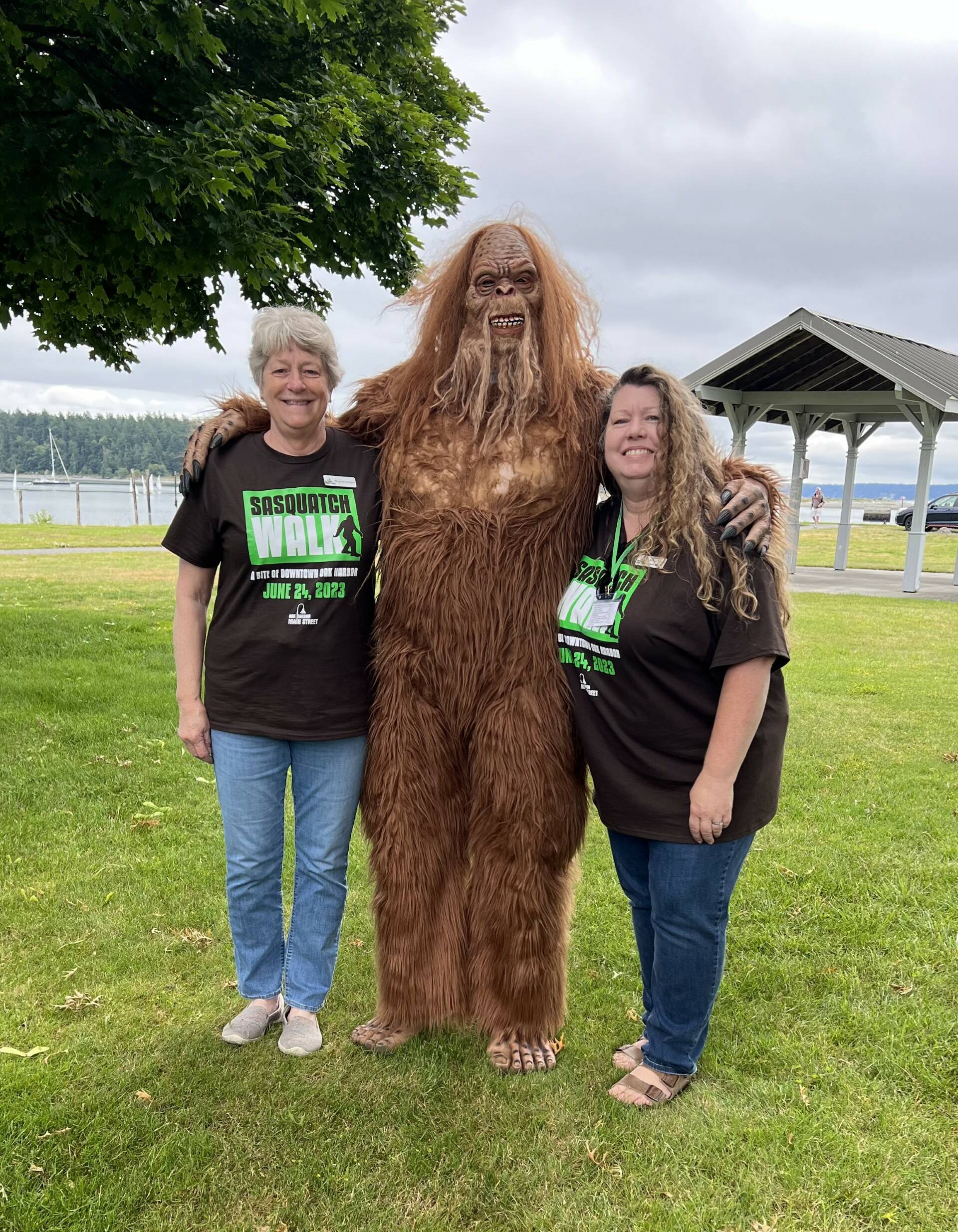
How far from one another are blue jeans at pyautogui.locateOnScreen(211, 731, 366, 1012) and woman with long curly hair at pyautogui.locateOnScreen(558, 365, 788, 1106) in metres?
0.75

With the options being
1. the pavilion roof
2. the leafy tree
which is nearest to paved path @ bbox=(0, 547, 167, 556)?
the leafy tree

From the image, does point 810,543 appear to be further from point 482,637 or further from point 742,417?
point 482,637

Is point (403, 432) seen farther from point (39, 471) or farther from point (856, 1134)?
point (39, 471)

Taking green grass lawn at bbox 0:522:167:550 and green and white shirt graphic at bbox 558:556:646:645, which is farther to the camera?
green grass lawn at bbox 0:522:167:550

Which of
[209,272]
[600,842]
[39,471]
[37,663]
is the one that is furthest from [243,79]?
[39,471]

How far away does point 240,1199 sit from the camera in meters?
2.02

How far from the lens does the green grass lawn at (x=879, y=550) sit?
747 inches

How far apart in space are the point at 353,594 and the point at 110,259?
426 cm

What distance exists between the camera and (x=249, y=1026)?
8.63ft

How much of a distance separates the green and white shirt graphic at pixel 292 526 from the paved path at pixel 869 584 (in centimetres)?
1225

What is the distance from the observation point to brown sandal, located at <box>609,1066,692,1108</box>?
7.82ft

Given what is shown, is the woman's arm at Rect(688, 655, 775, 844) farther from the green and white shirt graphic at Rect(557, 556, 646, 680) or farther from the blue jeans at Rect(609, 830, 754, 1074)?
the green and white shirt graphic at Rect(557, 556, 646, 680)

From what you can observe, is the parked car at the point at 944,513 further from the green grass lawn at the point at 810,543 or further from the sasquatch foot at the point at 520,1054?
the sasquatch foot at the point at 520,1054

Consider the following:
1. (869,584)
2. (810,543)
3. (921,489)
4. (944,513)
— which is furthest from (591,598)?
(944,513)
